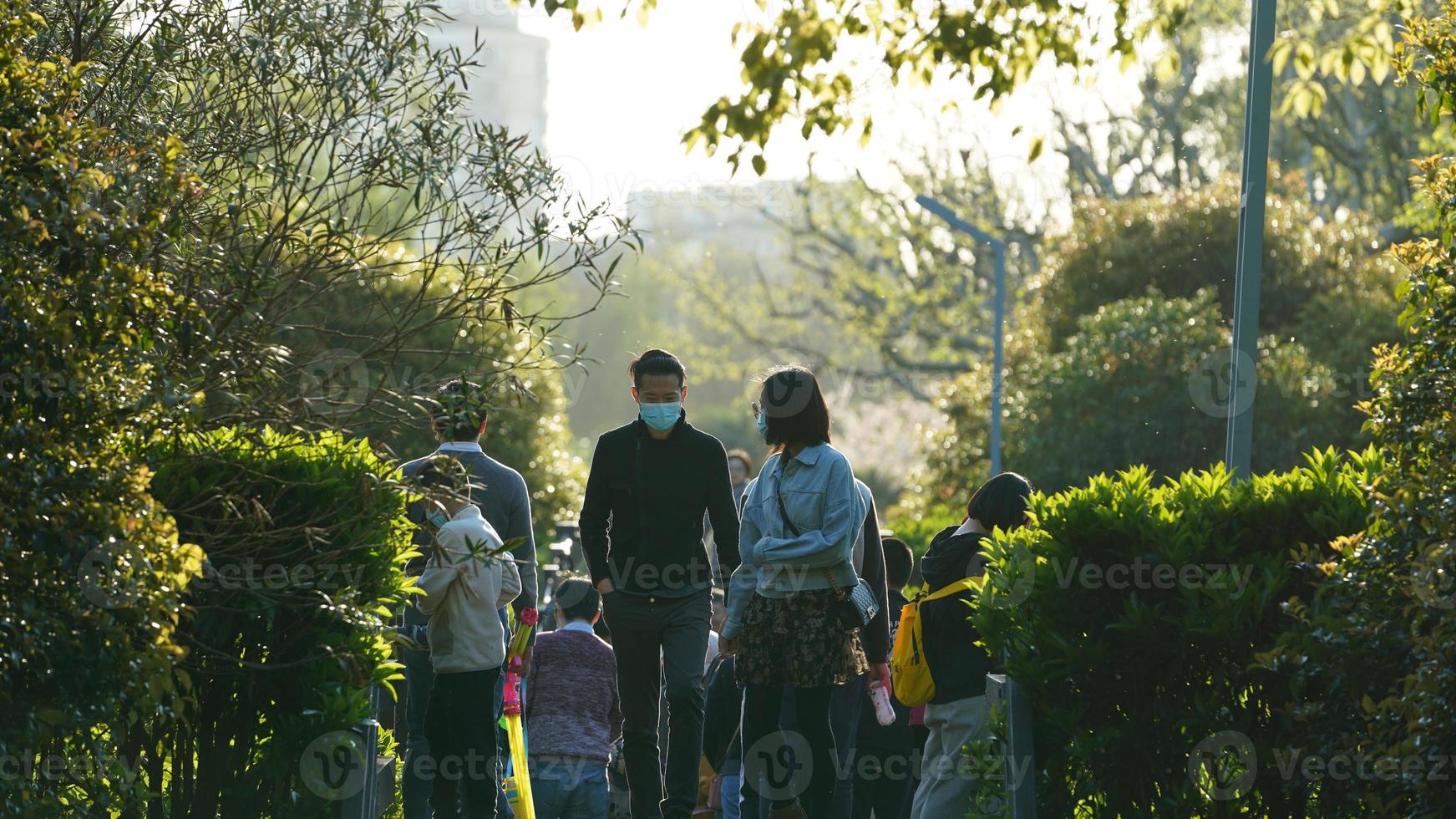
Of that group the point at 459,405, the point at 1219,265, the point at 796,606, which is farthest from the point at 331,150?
the point at 1219,265

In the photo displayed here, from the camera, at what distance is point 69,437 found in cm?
449

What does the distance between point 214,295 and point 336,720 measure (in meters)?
1.58

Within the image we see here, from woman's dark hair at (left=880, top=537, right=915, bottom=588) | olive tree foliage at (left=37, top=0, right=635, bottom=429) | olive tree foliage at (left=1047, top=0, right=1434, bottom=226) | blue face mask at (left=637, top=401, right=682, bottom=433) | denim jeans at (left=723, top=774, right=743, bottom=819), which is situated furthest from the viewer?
olive tree foliage at (left=1047, top=0, right=1434, bottom=226)

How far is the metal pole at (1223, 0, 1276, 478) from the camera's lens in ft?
28.2

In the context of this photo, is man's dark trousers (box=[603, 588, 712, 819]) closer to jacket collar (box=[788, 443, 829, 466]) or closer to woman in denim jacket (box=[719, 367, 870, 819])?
woman in denim jacket (box=[719, 367, 870, 819])

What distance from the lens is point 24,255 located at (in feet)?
14.4

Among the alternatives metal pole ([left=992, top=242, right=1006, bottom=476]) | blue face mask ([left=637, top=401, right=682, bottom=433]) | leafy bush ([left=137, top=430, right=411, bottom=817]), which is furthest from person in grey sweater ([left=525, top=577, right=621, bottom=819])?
metal pole ([left=992, top=242, right=1006, bottom=476])

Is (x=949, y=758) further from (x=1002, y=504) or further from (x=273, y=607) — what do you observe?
(x=273, y=607)

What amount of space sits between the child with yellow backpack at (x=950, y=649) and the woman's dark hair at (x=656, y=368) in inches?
58.8

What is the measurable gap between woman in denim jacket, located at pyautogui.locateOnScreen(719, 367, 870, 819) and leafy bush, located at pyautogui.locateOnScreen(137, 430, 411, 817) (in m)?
1.63

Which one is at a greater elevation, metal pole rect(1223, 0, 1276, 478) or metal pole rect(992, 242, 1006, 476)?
metal pole rect(992, 242, 1006, 476)

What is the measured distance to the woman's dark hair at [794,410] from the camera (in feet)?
23.1

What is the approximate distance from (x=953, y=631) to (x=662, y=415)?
1.66 metres

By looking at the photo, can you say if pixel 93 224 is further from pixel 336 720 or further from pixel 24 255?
pixel 336 720
